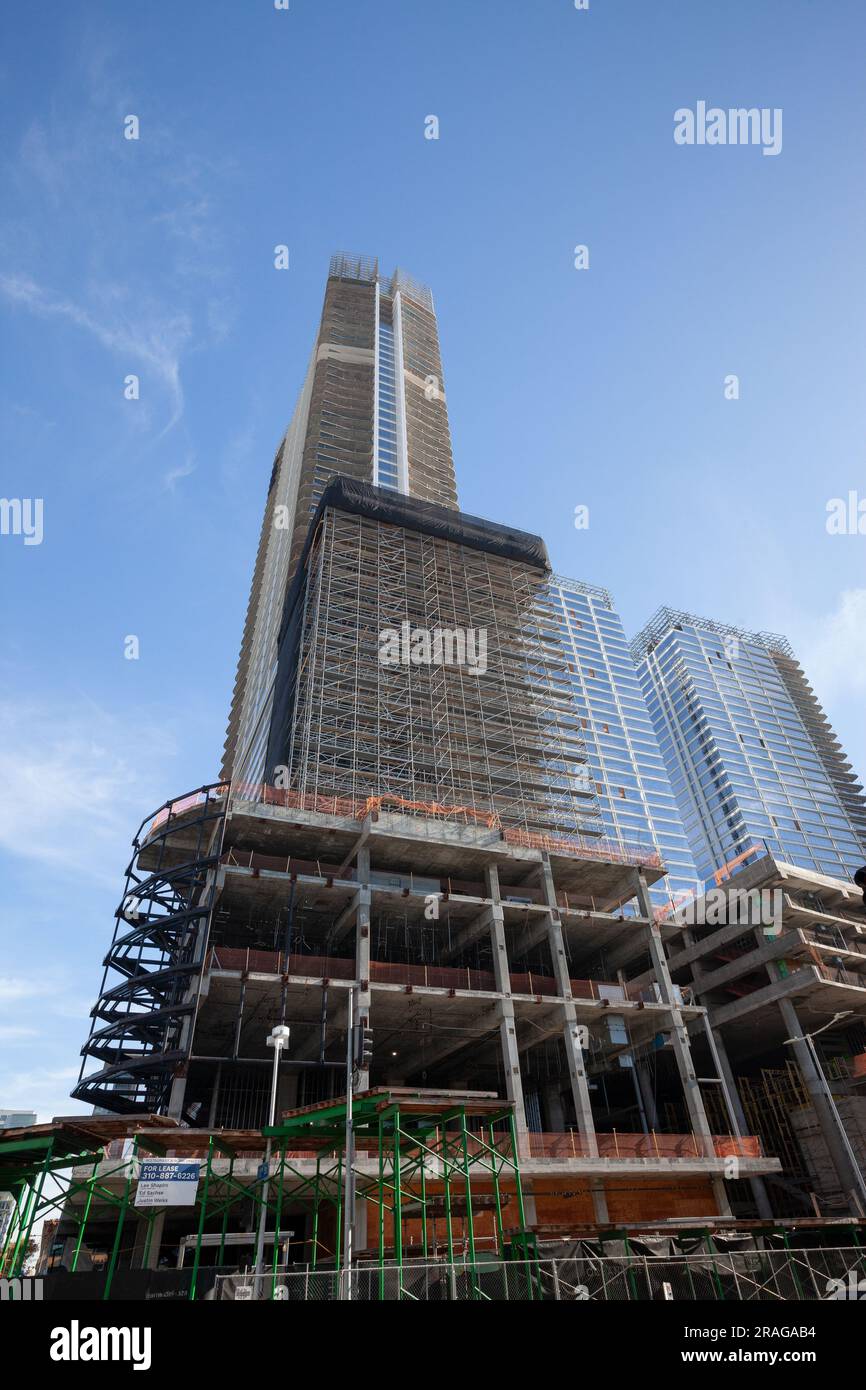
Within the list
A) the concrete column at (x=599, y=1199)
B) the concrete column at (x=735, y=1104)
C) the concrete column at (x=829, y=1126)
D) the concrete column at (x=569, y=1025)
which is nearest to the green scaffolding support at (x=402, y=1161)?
the concrete column at (x=599, y=1199)

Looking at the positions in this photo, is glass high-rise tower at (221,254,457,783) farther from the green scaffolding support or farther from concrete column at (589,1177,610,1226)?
concrete column at (589,1177,610,1226)

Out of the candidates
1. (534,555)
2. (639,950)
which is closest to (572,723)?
(534,555)

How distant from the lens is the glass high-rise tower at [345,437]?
3108 inches

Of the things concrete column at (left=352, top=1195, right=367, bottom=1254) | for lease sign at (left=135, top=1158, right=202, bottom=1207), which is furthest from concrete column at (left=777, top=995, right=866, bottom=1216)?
for lease sign at (left=135, top=1158, right=202, bottom=1207)

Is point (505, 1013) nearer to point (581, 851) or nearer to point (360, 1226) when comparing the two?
point (360, 1226)

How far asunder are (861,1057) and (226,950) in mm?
30448

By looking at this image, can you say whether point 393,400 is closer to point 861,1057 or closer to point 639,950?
point 639,950

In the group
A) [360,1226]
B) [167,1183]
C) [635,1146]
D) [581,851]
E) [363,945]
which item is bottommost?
[167,1183]

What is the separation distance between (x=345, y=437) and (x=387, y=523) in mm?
28083

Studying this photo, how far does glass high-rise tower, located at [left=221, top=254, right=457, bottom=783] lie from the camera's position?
3108 inches

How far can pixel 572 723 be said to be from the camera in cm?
5859

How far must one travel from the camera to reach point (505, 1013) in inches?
1330

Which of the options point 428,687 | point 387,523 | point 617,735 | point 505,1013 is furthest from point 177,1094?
point 617,735

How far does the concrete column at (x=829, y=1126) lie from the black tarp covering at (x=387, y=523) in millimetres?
36669
